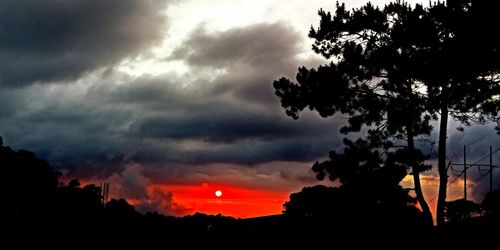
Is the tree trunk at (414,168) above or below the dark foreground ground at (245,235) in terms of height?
above

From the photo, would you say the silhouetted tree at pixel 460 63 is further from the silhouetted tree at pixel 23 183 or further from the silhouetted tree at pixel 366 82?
the silhouetted tree at pixel 23 183

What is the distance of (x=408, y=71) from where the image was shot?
1978 cm

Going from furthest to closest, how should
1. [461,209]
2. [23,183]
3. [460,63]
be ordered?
[461,209], [23,183], [460,63]

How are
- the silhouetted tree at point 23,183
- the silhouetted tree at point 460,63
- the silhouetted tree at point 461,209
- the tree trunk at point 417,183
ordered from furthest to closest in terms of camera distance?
the silhouetted tree at point 461,209 → the silhouetted tree at point 23,183 → the tree trunk at point 417,183 → the silhouetted tree at point 460,63

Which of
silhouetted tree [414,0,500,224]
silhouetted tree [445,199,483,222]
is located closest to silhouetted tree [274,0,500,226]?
silhouetted tree [414,0,500,224]

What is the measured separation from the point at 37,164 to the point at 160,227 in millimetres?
17054

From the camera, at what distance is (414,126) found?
818 inches

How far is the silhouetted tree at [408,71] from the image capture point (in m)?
18.9

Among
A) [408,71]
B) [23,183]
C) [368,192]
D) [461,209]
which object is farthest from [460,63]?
[461,209]

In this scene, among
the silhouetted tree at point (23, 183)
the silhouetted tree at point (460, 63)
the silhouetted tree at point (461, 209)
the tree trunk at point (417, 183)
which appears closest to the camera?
the silhouetted tree at point (460, 63)

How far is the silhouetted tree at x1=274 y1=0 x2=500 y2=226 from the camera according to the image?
62.0 feet

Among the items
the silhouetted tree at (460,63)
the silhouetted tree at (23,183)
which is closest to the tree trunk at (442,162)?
the silhouetted tree at (460,63)

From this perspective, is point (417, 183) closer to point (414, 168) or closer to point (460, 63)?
point (414, 168)

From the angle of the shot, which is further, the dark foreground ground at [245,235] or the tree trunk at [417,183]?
the tree trunk at [417,183]
